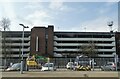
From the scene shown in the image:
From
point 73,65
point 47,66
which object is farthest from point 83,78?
point 73,65

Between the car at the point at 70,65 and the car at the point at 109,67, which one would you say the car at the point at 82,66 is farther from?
the car at the point at 109,67

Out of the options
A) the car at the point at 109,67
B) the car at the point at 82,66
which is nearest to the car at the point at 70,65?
the car at the point at 82,66

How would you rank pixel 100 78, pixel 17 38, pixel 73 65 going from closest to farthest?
1. pixel 100 78
2. pixel 73 65
3. pixel 17 38

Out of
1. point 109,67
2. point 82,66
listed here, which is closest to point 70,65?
point 82,66

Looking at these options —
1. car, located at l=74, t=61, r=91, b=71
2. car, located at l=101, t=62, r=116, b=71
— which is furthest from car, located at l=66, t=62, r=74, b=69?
car, located at l=101, t=62, r=116, b=71

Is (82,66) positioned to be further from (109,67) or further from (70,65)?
(109,67)

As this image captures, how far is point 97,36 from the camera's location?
333 ft

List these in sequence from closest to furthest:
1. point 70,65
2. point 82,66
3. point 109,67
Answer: point 82,66 → point 109,67 → point 70,65

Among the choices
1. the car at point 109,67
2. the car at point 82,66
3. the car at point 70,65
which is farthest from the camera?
the car at point 70,65

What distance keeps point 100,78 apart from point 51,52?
78.9m

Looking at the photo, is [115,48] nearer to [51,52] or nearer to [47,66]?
[51,52]

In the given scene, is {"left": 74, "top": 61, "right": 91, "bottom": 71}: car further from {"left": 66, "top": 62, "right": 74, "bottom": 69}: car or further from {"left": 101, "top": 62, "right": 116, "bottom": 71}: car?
{"left": 101, "top": 62, "right": 116, "bottom": 71}: car

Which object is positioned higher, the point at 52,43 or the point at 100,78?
the point at 52,43

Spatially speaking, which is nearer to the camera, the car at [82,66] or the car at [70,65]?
the car at [82,66]
